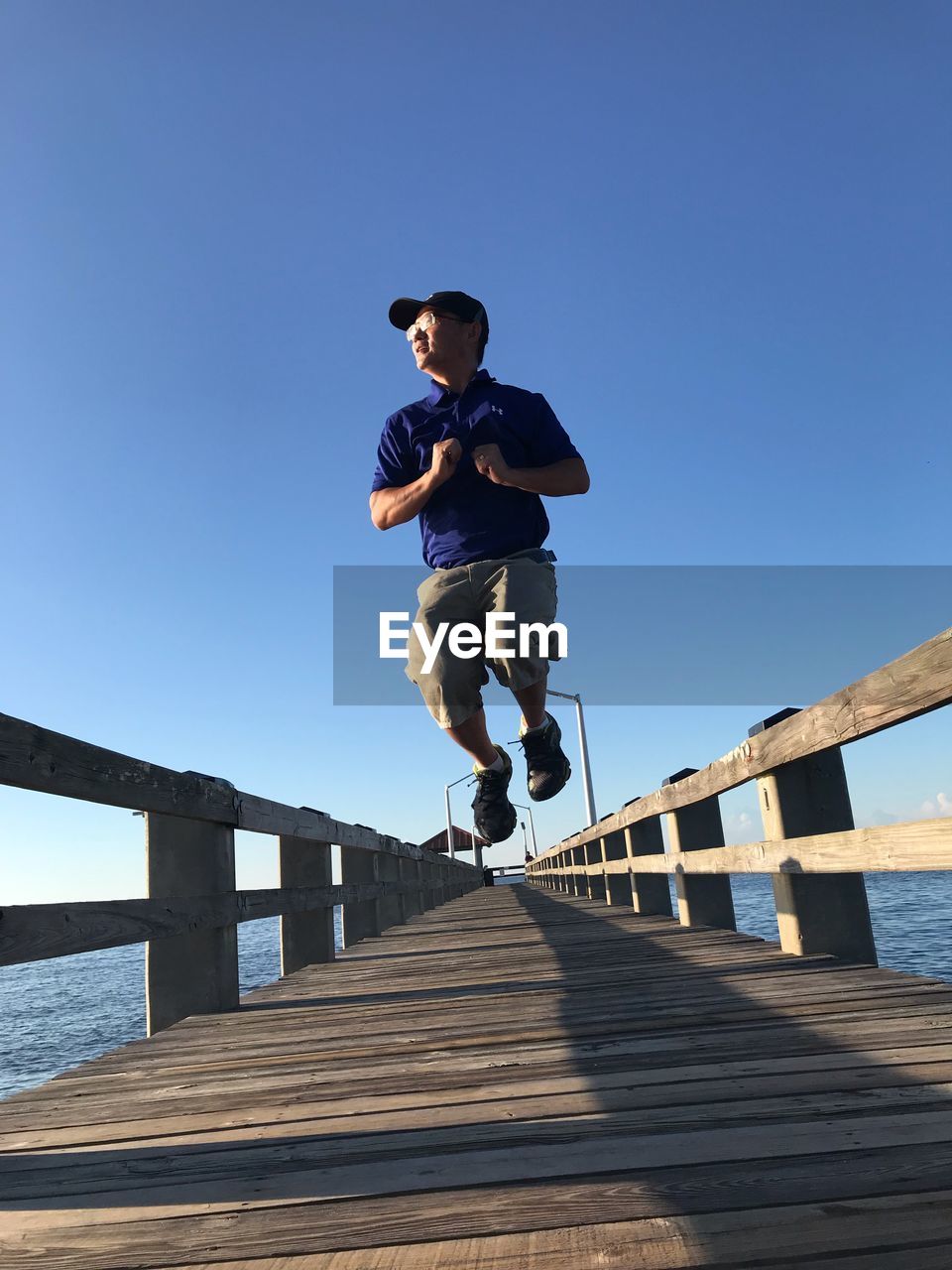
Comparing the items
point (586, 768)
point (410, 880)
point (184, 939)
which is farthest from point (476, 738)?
point (586, 768)

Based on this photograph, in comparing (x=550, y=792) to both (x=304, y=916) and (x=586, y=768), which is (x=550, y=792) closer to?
(x=304, y=916)

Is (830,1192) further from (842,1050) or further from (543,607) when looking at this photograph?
(543,607)

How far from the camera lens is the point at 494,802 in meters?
4.82

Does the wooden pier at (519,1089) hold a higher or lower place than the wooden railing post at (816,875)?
lower

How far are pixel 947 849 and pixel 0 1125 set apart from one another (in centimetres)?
233

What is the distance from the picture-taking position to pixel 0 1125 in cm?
226

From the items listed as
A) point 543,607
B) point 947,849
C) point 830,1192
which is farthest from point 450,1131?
point 543,607

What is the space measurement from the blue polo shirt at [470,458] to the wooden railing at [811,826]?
1.42 metres

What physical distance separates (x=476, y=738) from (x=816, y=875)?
5.57ft

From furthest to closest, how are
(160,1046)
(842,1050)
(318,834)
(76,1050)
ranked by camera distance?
(76,1050) → (318,834) → (160,1046) → (842,1050)

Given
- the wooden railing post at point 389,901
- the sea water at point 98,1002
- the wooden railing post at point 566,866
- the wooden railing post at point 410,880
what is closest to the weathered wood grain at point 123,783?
the wooden railing post at point 389,901

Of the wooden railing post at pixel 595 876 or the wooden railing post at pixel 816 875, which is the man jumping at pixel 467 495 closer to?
the wooden railing post at pixel 816 875

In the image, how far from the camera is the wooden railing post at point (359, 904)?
7.32 metres

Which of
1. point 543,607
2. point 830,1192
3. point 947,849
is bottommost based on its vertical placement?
point 830,1192
